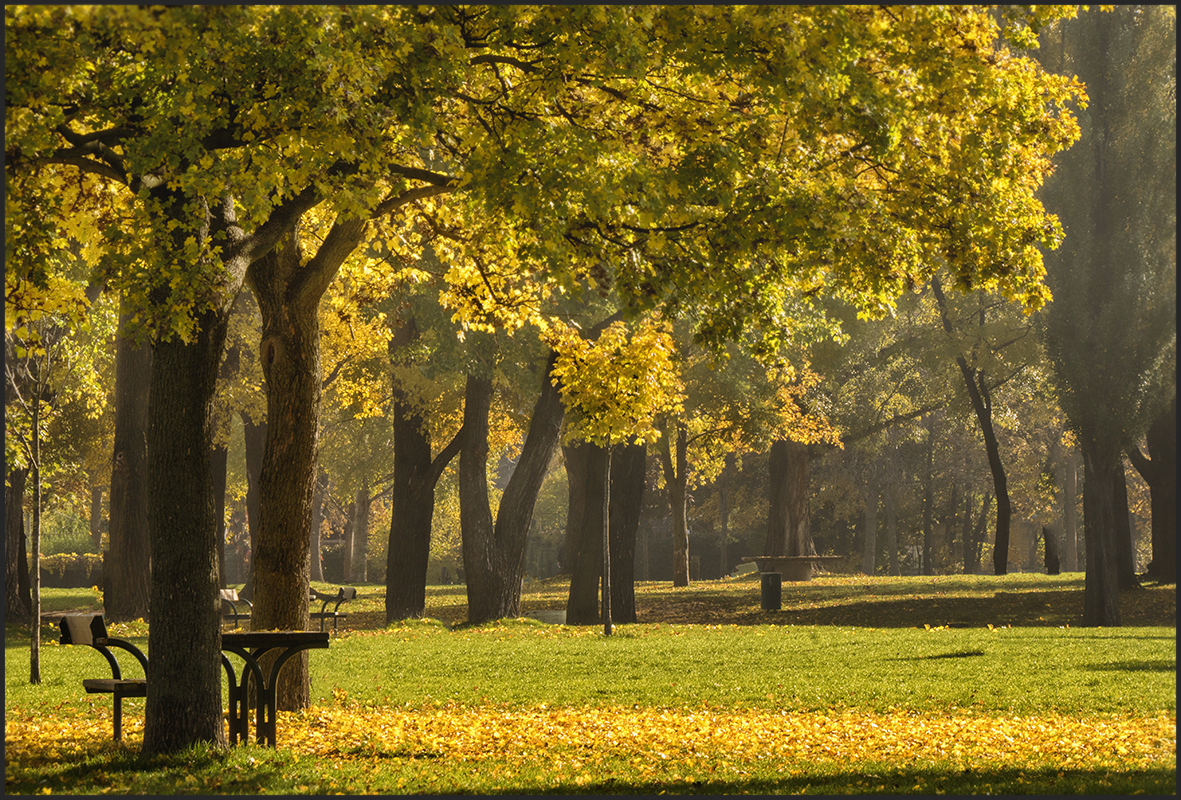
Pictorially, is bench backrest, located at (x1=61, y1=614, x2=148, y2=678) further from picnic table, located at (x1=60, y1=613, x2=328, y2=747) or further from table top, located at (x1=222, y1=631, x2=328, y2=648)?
table top, located at (x1=222, y1=631, x2=328, y2=648)

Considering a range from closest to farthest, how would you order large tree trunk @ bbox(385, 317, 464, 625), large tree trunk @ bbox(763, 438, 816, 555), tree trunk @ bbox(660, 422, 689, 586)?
large tree trunk @ bbox(385, 317, 464, 625)
tree trunk @ bbox(660, 422, 689, 586)
large tree trunk @ bbox(763, 438, 816, 555)

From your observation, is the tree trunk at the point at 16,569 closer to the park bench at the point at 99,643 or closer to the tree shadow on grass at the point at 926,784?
the park bench at the point at 99,643

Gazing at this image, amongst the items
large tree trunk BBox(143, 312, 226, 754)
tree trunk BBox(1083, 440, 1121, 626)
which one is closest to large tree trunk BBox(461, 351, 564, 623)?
tree trunk BBox(1083, 440, 1121, 626)

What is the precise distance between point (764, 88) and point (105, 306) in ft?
38.1

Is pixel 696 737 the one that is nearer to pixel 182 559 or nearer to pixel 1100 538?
pixel 182 559

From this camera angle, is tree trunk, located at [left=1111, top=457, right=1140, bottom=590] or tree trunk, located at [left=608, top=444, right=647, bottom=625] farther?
tree trunk, located at [left=1111, top=457, right=1140, bottom=590]

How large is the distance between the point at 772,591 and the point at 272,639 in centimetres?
1713

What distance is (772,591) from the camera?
2366cm

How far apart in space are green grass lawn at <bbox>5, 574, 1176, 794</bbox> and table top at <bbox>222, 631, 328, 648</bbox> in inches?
29.7

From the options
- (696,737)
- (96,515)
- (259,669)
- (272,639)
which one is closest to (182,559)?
(272,639)

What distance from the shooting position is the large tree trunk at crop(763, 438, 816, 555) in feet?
117

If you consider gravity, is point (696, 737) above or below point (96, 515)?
below

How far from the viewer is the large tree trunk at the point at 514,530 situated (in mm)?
21250

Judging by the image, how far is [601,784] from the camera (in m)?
6.95
